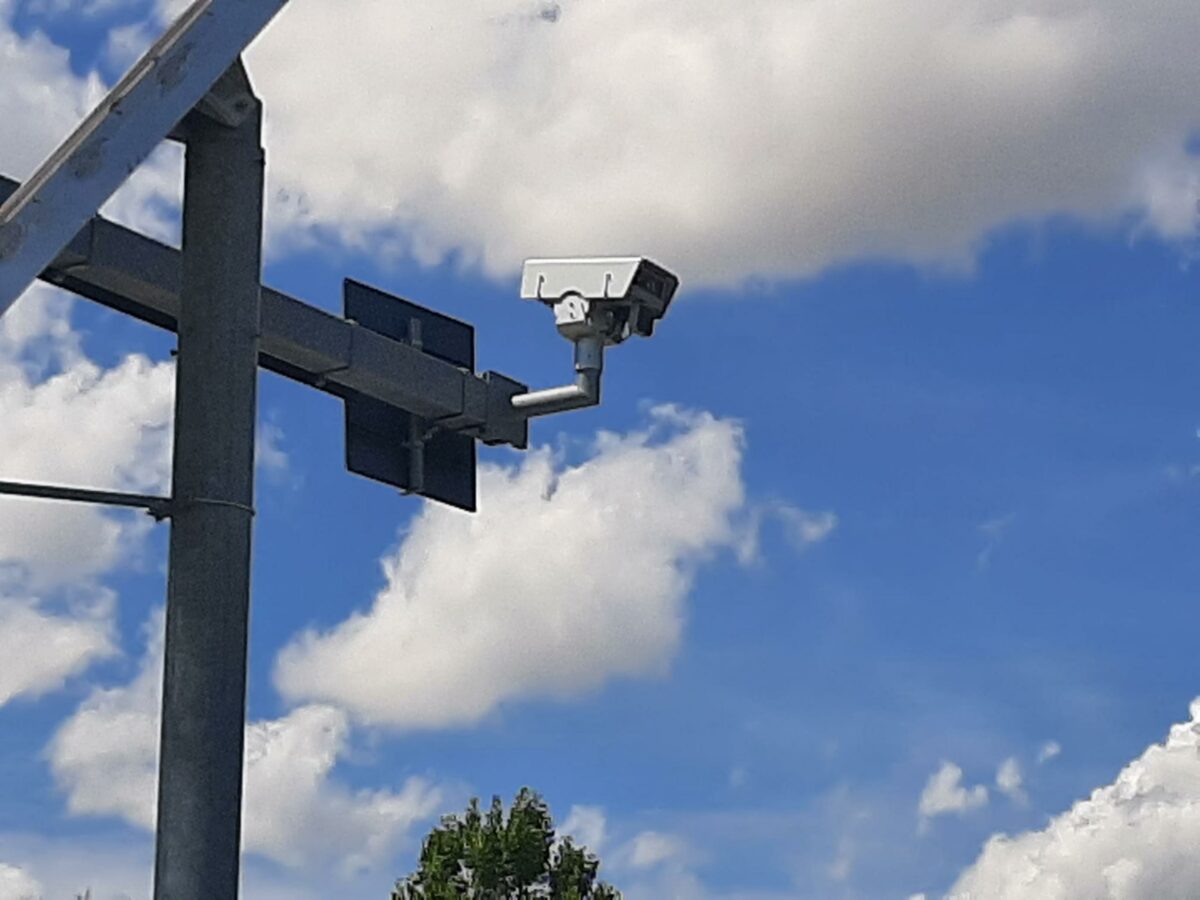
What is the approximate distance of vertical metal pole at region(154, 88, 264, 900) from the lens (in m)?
8.41

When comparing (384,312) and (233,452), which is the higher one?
(384,312)

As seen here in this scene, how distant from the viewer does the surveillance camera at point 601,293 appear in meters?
9.88

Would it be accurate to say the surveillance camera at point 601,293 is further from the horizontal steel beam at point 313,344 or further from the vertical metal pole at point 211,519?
the vertical metal pole at point 211,519

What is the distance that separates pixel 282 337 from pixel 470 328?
139 centimetres

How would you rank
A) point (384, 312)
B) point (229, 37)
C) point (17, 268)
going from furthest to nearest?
point (384, 312) < point (229, 37) < point (17, 268)

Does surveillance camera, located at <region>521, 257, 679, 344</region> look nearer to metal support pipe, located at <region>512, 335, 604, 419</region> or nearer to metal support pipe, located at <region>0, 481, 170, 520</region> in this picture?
metal support pipe, located at <region>512, 335, 604, 419</region>

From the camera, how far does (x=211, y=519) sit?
8.61m

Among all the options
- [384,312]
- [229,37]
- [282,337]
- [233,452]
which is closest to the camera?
[229,37]

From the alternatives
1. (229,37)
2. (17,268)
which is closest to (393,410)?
(229,37)

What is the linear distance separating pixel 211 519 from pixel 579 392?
2.25 m

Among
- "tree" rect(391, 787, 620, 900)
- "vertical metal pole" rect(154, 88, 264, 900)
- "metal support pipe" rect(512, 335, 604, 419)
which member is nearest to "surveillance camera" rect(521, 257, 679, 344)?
"metal support pipe" rect(512, 335, 604, 419)

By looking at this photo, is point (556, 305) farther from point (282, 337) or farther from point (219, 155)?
point (219, 155)

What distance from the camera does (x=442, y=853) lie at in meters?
34.2

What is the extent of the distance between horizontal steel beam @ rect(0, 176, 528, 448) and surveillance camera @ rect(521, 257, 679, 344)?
2.32 ft
